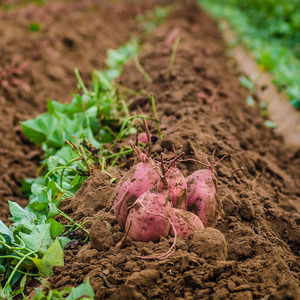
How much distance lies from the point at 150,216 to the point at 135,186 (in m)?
0.18

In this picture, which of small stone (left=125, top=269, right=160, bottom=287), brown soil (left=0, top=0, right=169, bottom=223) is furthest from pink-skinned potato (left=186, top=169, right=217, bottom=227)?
brown soil (left=0, top=0, right=169, bottom=223)

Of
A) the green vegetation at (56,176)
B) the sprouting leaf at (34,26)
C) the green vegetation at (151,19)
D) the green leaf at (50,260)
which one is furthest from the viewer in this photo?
the green vegetation at (151,19)

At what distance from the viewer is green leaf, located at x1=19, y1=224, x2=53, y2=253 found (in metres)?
1.89

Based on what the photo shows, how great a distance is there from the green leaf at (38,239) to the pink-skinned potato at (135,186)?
15.1 inches

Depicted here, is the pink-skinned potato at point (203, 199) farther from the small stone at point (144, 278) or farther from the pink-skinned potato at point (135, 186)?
the small stone at point (144, 278)

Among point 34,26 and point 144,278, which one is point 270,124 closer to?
point 144,278

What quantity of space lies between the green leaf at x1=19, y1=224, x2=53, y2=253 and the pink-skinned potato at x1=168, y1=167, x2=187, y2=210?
0.65 meters

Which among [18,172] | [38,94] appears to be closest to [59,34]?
[38,94]

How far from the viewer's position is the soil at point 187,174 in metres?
Answer: 1.60

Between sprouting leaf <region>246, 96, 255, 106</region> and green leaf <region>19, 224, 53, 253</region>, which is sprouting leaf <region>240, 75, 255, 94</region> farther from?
green leaf <region>19, 224, 53, 253</region>

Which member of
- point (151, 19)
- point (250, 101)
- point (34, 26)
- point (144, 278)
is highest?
point (250, 101)

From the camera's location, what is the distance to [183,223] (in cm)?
179

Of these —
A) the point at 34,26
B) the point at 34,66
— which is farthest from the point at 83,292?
the point at 34,26

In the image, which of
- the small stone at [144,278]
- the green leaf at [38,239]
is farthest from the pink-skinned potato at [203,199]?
the green leaf at [38,239]
